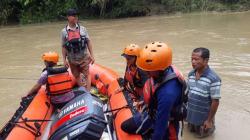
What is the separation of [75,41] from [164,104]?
2.44 m

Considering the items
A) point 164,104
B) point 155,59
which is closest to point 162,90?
point 164,104

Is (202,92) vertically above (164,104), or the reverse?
(164,104)

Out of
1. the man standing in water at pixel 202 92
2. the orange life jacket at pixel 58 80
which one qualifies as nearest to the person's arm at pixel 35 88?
the orange life jacket at pixel 58 80

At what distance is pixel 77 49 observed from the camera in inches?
190

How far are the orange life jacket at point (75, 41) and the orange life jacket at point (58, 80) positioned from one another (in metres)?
0.72

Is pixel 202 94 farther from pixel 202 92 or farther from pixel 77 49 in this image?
pixel 77 49

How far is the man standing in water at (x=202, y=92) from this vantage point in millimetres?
3695

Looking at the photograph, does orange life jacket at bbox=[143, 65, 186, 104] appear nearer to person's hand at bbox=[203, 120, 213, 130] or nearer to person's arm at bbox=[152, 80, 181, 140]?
person's arm at bbox=[152, 80, 181, 140]

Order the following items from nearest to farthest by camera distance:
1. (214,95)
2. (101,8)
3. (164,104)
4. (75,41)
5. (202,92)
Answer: (164,104), (214,95), (202,92), (75,41), (101,8)

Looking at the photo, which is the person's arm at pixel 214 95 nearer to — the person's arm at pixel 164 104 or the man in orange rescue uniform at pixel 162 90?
the man in orange rescue uniform at pixel 162 90

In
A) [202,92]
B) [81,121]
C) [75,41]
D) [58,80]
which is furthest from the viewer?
[75,41]

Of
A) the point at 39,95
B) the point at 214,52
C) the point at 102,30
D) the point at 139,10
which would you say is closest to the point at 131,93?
the point at 39,95

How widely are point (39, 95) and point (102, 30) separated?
7851mm

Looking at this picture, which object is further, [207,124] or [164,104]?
[207,124]
